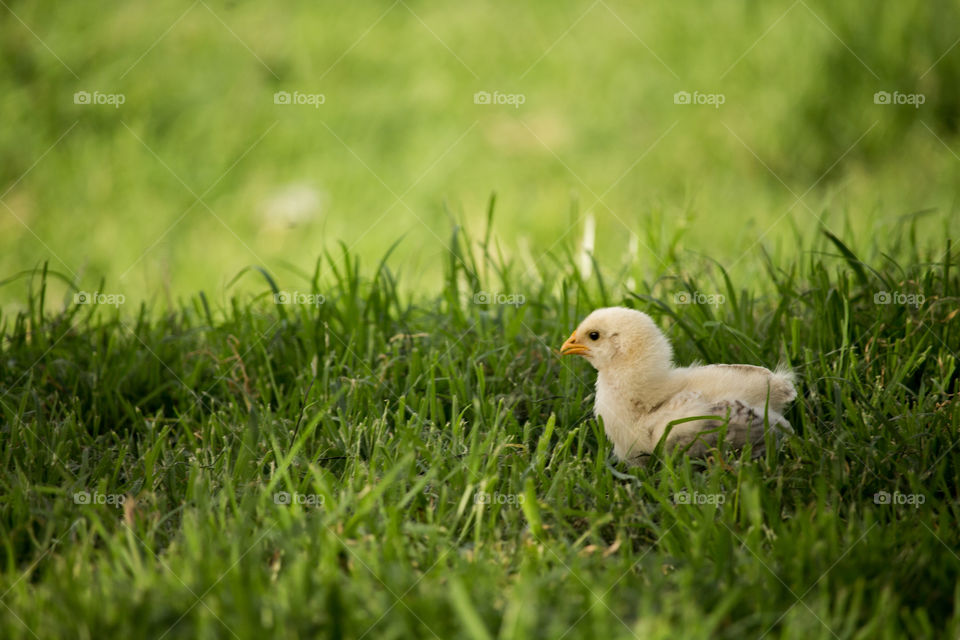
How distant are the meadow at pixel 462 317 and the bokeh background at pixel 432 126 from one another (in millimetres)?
34

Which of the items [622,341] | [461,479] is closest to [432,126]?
[622,341]

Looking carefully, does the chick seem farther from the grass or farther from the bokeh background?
the bokeh background

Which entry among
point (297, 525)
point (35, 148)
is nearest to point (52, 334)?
point (297, 525)

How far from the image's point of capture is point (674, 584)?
2742 mm

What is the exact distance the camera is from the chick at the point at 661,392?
3.40 metres

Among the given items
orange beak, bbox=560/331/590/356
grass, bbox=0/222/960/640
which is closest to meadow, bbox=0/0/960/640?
grass, bbox=0/222/960/640

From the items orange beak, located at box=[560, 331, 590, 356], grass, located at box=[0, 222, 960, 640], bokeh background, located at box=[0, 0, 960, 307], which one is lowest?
grass, located at box=[0, 222, 960, 640]

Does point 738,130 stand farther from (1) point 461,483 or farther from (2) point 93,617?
(2) point 93,617

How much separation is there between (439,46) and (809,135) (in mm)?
3802

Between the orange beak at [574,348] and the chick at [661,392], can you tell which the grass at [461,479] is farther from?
the orange beak at [574,348]

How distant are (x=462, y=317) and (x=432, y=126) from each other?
15.7 ft

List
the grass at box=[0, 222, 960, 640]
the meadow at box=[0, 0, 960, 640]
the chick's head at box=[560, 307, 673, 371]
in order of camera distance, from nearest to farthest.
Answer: the grass at box=[0, 222, 960, 640]
the meadow at box=[0, 0, 960, 640]
the chick's head at box=[560, 307, 673, 371]

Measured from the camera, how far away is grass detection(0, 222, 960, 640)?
251 cm

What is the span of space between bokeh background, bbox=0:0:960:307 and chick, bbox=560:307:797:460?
352 centimetres
